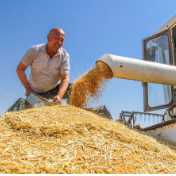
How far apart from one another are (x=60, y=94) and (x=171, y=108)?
226 centimetres

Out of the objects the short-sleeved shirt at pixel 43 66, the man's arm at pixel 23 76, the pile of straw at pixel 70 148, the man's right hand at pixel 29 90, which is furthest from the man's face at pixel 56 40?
the pile of straw at pixel 70 148

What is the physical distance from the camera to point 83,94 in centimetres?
334

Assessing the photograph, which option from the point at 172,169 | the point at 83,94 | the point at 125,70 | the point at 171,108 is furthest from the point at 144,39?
the point at 172,169

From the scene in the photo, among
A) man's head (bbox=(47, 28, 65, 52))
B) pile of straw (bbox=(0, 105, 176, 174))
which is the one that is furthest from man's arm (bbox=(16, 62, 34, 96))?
pile of straw (bbox=(0, 105, 176, 174))

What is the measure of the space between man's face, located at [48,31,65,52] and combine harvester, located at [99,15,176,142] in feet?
2.86

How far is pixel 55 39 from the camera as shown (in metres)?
3.77

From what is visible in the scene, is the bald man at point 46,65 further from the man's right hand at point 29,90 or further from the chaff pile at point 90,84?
the chaff pile at point 90,84

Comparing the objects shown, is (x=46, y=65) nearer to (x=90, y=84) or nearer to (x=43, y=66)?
(x=43, y=66)

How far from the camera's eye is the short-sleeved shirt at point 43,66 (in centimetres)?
387

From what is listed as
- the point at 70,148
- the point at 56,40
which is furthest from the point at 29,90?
the point at 70,148

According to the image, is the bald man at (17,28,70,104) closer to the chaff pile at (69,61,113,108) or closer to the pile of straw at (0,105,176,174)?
the chaff pile at (69,61,113,108)

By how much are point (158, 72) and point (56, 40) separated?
1817 mm

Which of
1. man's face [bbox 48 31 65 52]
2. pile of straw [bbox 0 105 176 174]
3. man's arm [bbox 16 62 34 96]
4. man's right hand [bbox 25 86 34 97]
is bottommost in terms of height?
pile of straw [bbox 0 105 176 174]

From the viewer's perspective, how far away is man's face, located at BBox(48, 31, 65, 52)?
3767 millimetres
